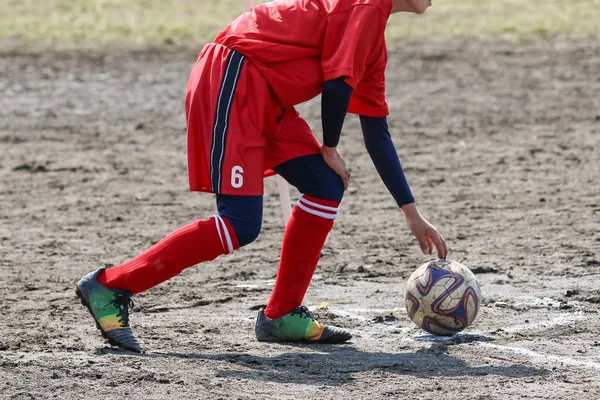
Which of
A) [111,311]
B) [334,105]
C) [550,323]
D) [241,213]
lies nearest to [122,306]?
[111,311]

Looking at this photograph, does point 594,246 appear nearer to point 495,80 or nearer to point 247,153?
point 247,153

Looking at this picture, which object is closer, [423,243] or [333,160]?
[333,160]

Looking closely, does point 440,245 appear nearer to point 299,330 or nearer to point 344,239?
point 299,330

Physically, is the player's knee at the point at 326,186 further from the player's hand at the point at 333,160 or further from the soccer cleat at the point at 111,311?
the soccer cleat at the point at 111,311

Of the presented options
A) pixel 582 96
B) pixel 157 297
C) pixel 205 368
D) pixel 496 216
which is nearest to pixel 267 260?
pixel 157 297

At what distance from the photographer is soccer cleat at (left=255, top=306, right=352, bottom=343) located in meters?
5.27

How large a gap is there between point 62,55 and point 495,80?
5.85 meters

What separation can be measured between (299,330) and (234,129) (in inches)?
40.8

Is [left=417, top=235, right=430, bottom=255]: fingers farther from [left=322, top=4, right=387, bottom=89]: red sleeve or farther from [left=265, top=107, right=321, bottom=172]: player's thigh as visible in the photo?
[left=322, top=4, right=387, bottom=89]: red sleeve

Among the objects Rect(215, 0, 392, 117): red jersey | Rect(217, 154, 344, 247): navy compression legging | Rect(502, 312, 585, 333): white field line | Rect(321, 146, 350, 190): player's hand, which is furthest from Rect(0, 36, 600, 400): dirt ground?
Rect(215, 0, 392, 117): red jersey

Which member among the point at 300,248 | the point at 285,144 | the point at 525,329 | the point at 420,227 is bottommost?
the point at 525,329

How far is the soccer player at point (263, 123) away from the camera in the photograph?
4.82 meters

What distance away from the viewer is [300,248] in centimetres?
523

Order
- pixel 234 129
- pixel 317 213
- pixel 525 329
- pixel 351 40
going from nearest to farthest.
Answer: pixel 351 40 → pixel 234 129 → pixel 317 213 → pixel 525 329
